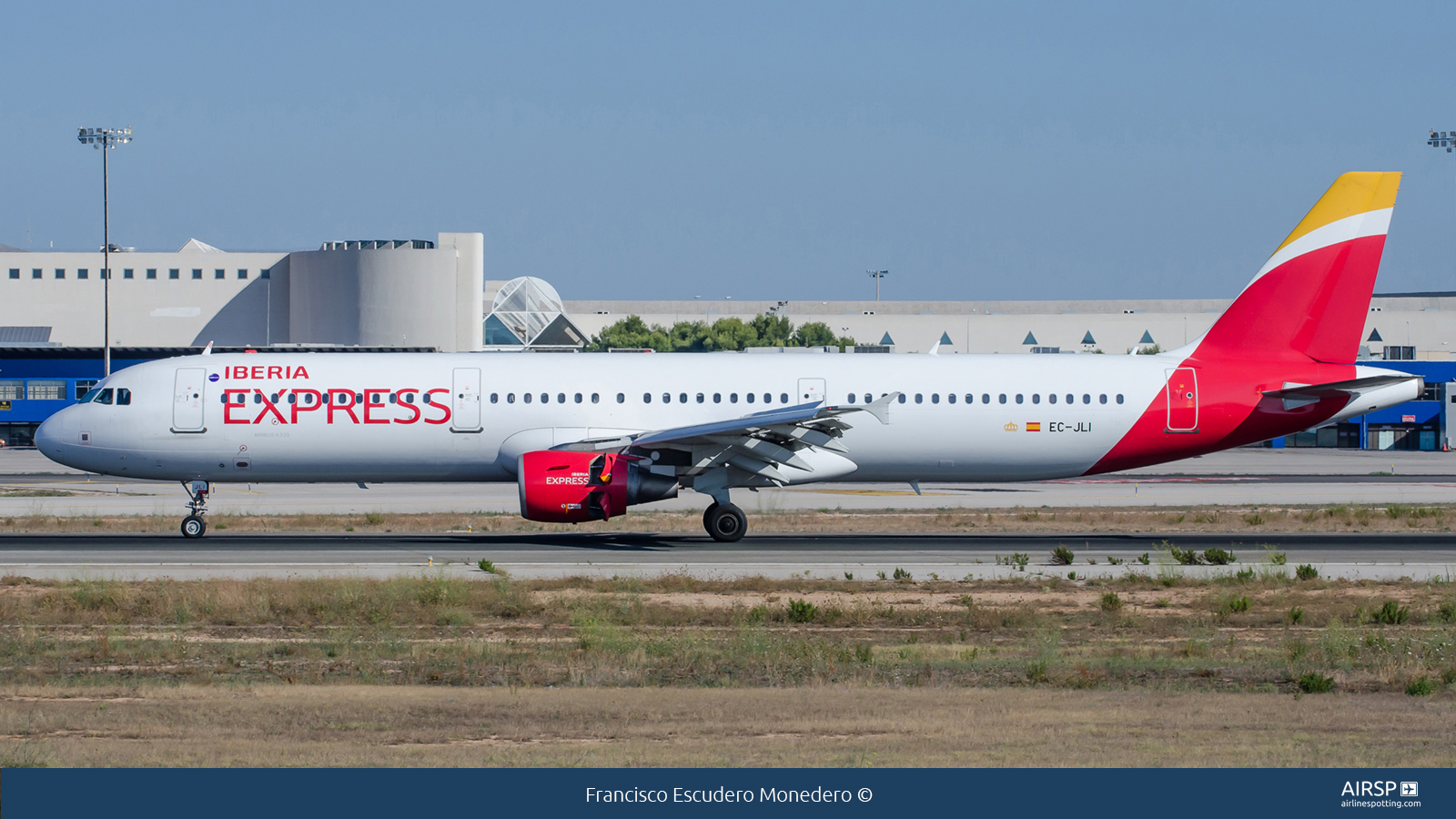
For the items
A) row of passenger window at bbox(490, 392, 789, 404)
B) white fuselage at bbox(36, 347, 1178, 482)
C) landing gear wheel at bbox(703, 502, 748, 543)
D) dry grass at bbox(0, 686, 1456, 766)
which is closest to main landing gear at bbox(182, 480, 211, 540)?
white fuselage at bbox(36, 347, 1178, 482)

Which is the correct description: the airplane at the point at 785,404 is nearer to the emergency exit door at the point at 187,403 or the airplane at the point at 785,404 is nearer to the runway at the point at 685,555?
the emergency exit door at the point at 187,403

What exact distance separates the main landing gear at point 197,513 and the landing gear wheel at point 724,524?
11054 mm

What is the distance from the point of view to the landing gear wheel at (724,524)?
28766 mm

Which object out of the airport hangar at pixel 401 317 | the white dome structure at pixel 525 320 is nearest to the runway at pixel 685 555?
the airport hangar at pixel 401 317

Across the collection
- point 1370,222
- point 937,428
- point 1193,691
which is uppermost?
point 1370,222

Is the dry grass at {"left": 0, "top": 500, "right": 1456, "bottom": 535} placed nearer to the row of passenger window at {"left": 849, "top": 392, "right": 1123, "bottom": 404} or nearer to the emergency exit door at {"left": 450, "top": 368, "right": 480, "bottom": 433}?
the row of passenger window at {"left": 849, "top": 392, "right": 1123, "bottom": 404}

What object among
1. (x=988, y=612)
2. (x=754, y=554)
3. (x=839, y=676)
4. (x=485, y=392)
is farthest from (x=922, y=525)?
(x=839, y=676)

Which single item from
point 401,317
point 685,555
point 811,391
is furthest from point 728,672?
point 401,317

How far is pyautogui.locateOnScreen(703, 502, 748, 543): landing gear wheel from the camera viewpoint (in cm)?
2877

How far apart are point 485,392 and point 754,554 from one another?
7.32m

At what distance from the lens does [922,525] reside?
33812 millimetres

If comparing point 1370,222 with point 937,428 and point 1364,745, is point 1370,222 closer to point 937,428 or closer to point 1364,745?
point 937,428

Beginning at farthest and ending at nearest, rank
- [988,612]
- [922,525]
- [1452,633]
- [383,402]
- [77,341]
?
1. [77,341]
2. [922,525]
3. [383,402]
4. [988,612]
5. [1452,633]

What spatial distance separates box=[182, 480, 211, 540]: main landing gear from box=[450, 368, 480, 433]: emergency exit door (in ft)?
19.0
